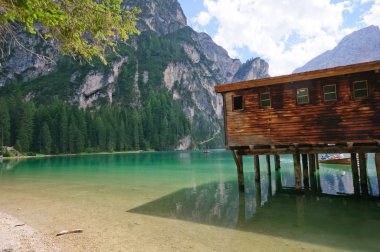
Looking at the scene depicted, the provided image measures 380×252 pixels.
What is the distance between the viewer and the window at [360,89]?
1791 centimetres

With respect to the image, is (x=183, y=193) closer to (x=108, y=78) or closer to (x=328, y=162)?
(x=328, y=162)

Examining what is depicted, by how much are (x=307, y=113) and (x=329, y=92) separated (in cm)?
194

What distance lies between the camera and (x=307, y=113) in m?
19.5

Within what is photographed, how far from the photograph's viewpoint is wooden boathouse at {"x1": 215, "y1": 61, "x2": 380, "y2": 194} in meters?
17.8

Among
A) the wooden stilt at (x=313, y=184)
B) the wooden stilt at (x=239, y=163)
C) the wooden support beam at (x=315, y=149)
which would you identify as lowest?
the wooden stilt at (x=313, y=184)

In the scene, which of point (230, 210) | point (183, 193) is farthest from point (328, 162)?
point (230, 210)

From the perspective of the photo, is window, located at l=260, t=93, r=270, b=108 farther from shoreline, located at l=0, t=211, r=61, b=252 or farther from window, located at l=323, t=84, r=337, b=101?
shoreline, located at l=0, t=211, r=61, b=252

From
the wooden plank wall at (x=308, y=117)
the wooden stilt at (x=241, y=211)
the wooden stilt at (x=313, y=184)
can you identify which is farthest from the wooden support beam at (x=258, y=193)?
the wooden stilt at (x=313, y=184)

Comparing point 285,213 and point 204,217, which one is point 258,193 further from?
point 204,217

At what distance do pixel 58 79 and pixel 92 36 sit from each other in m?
202

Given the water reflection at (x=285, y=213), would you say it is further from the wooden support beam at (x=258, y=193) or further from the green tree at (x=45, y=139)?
the green tree at (x=45, y=139)

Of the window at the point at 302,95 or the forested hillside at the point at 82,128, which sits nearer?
the window at the point at 302,95

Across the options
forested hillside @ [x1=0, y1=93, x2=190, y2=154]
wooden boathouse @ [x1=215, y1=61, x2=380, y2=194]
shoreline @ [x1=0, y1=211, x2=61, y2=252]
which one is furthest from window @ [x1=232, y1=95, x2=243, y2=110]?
forested hillside @ [x1=0, y1=93, x2=190, y2=154]

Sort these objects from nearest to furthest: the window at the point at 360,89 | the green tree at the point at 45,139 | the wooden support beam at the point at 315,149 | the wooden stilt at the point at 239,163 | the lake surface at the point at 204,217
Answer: the lake surface at the point at 204,217 < the window at the point at 360,89 < the wooden support beam at the point at 315,149 < the wooden stilt at the point at 239,163 < the green tree at the point at 45,139
